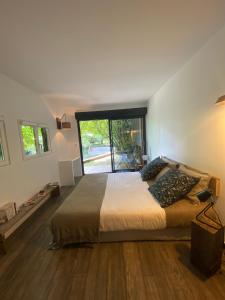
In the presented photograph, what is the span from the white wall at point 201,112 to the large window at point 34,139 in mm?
2979

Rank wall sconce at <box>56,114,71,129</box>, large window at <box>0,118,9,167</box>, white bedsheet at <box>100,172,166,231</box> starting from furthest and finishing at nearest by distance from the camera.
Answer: wall sconce at <box>56,114,71,129</box> < large window at <box>0,118,9,167</box> < white bedsheet at <box>100,172,166,231</box>

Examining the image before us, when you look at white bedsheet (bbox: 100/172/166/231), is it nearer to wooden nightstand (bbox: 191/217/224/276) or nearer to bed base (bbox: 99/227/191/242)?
bed base (bbox: 99/227/191/242)

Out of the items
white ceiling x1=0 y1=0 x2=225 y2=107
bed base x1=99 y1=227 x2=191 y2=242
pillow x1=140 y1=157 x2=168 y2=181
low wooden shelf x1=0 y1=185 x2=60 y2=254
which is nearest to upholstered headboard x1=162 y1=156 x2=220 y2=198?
bed base x1=99 y1=227 x2=191 y2=242

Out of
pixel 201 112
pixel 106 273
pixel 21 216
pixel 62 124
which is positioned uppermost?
pixel 62 124

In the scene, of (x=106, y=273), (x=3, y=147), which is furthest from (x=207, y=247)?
(x=3, y=147)

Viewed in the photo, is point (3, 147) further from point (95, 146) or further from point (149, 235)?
point (95, 146)

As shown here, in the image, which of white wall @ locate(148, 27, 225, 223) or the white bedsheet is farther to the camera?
the white bedsheet

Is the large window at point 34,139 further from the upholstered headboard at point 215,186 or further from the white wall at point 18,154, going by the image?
the upholstered headboard at point 215,186

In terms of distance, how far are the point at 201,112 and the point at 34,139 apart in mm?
3403

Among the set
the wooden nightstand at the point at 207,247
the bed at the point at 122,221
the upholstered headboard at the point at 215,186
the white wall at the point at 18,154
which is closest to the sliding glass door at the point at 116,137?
the white wall at the point at 18,154

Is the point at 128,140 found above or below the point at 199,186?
above

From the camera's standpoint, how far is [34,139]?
3805mm

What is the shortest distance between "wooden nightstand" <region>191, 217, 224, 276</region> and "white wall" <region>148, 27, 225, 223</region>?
515 mm

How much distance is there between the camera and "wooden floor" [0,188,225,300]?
1496mm
